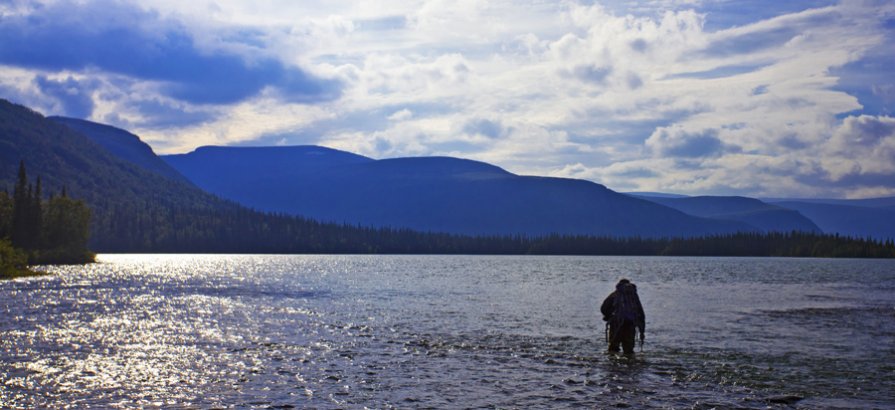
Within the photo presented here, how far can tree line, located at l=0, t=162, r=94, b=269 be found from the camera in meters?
169

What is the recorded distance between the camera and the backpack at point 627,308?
4131cm

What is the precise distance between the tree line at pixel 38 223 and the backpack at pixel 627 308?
138m

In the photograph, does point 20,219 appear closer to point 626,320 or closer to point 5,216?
point 5,216

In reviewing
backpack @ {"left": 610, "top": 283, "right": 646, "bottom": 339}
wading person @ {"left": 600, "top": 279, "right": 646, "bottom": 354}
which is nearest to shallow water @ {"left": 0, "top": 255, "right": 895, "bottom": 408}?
wading person @ {"left": 600, "top": 279, "right": 646, "bottom": 354}

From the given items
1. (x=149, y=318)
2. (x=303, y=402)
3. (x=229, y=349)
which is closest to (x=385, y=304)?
(x=149, y=318)

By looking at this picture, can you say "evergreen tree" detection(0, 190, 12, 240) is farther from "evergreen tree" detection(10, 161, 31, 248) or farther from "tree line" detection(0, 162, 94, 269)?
"evergreen tree" detection(10, 161, 31, 248)

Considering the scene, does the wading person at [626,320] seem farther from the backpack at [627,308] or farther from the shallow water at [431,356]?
the shallow water at [431,356]

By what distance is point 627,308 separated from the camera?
41469 millimetres

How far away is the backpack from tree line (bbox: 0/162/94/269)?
5426 inches

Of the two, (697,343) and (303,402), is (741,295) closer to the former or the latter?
(697,343)

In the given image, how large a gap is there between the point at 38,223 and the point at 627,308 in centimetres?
17220

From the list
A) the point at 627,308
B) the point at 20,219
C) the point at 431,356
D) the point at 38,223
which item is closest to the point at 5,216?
the point at 20,219

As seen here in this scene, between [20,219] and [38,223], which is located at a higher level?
[20,219]

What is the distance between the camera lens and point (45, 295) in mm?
84562
